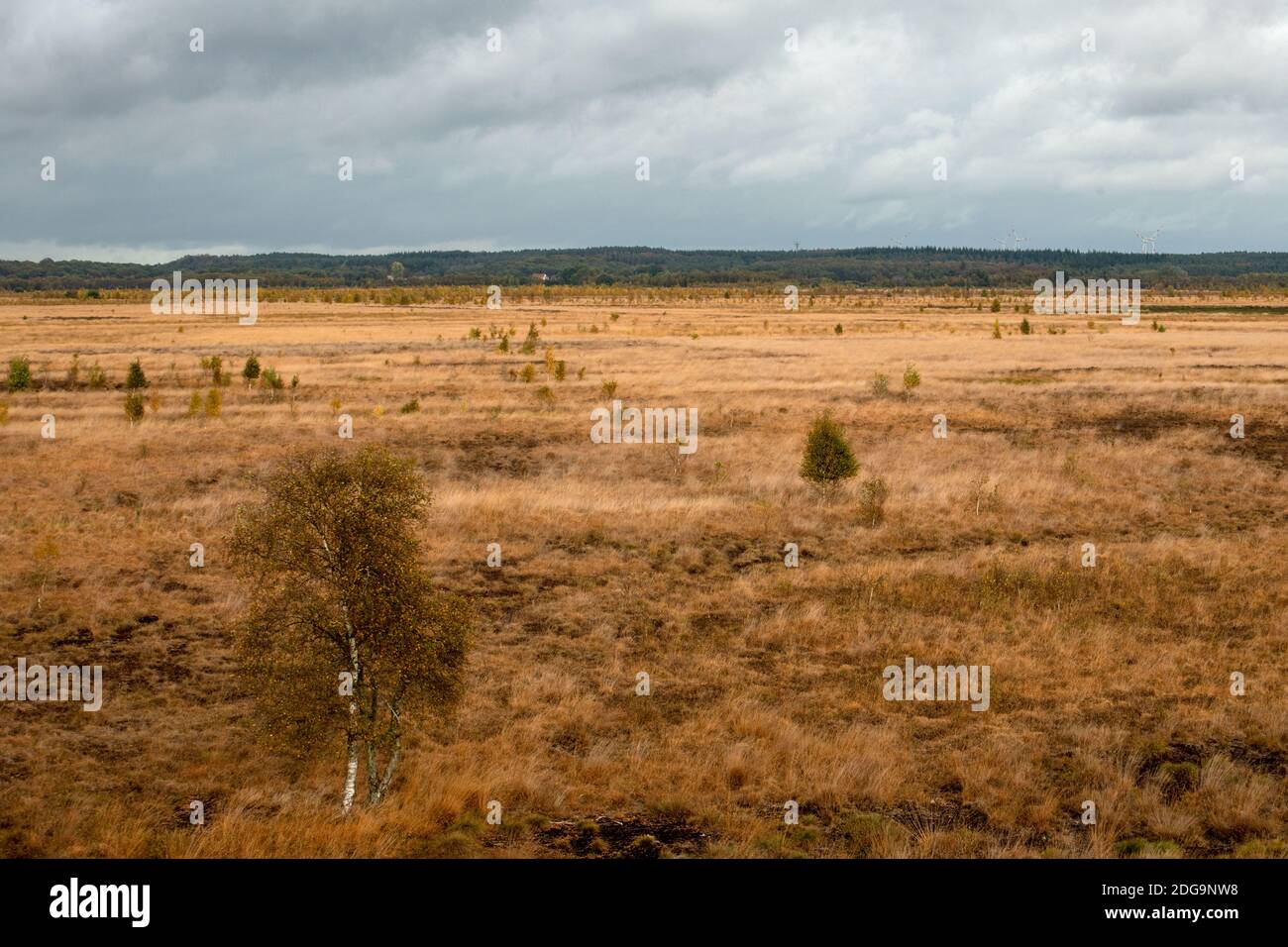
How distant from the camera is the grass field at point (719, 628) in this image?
10594mm

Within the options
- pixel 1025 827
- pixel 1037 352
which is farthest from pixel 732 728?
pixel 1037 352

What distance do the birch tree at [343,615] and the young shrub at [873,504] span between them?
1462cm

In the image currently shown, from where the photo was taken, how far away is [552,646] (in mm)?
16609

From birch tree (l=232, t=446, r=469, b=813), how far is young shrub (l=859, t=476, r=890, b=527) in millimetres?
14622
